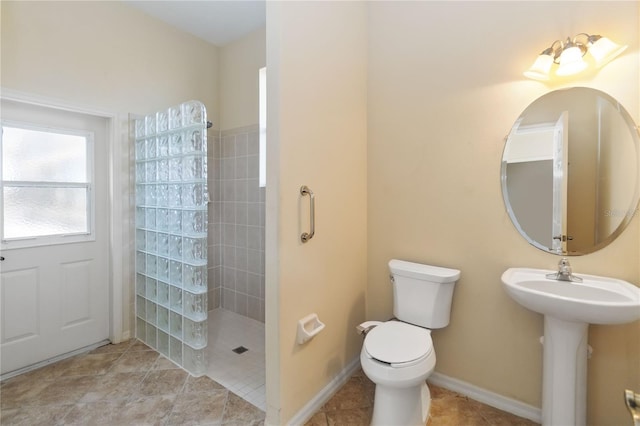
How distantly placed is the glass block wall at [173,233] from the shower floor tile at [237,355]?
0.63 ft

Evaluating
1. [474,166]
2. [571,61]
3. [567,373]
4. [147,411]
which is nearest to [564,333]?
[567,373]

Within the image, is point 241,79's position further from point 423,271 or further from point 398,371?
point 398,371

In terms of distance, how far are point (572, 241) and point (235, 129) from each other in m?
2.91

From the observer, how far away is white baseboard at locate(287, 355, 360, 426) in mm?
1622

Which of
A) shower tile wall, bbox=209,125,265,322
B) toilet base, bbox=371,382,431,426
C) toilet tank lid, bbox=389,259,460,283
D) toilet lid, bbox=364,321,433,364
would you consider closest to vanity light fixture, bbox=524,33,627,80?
toilet tank lid, bbox=389,259,460,283

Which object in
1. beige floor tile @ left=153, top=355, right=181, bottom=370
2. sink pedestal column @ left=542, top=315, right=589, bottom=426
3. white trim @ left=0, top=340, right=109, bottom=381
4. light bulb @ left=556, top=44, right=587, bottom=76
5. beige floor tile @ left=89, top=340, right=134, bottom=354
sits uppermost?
light bulb @ left=556, top=44, right=587, bottom=76

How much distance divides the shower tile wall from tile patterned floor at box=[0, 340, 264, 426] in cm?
98

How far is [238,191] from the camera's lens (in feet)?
10.1

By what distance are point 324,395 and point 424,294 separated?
88cm

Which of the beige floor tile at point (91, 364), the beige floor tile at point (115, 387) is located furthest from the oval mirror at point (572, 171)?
the beige floor tile at point (91, 364)

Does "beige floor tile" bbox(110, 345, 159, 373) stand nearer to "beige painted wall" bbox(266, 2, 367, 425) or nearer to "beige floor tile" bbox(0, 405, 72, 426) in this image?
"beige floor tile" bbox(0, 405, 72, 426)

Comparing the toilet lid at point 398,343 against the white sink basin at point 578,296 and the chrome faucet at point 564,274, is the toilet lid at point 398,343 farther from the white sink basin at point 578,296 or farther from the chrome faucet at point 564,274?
the chrome faucet at point 564,274

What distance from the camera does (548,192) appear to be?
1.61 metres

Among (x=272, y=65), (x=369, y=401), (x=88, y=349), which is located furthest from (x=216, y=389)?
(x=272, y=65)
